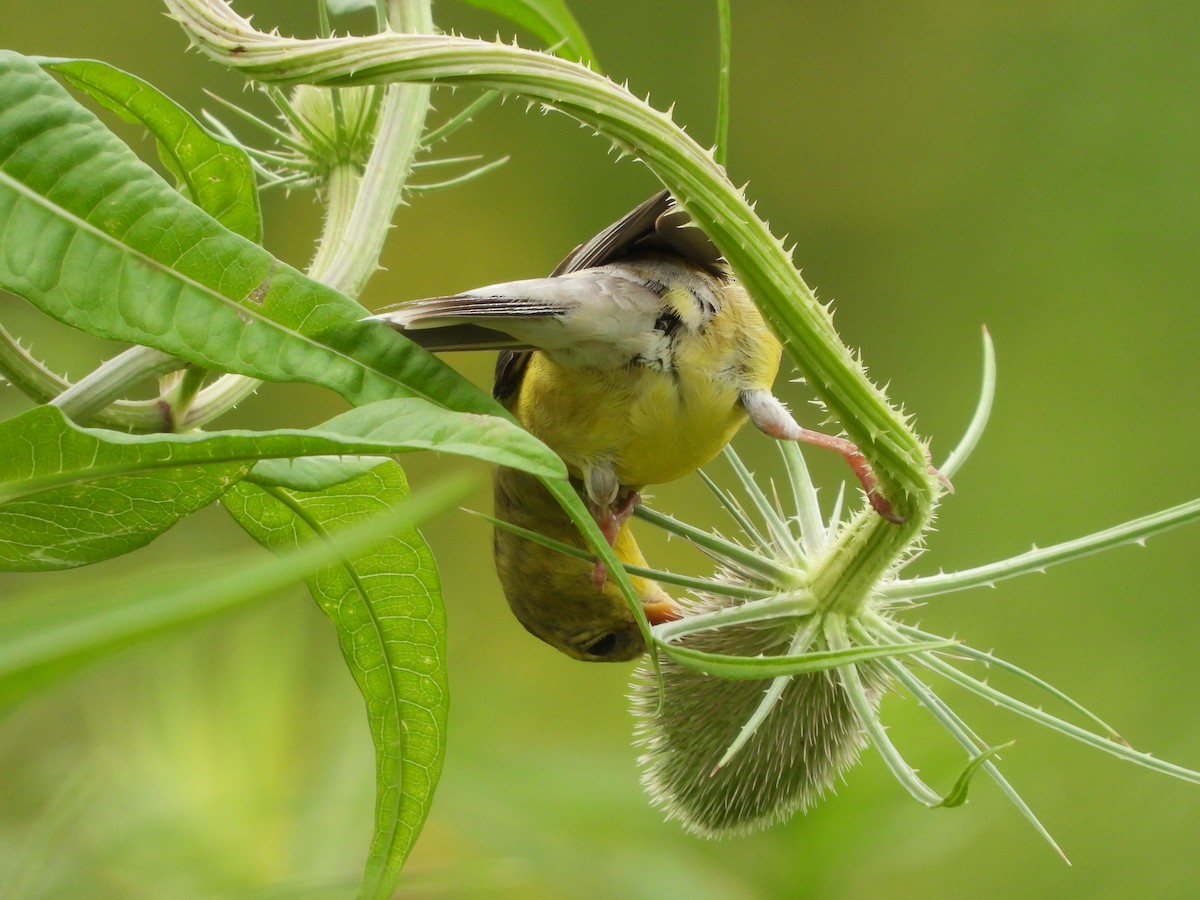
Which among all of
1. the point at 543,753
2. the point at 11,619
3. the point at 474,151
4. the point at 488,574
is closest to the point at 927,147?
the point at 474,151

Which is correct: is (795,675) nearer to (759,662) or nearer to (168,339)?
(759,662)

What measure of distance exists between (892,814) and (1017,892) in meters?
0.85

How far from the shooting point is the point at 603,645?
1.37 m

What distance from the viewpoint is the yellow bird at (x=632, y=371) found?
3.69 ft

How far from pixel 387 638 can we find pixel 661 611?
1.68 feet

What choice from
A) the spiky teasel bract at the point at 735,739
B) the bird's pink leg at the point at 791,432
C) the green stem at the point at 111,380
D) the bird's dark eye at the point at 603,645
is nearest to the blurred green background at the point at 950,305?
the bird's dark eye at the point at 603,645

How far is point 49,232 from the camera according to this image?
2.13ft

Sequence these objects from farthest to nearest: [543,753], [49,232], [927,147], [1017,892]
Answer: [927,147] < [1017,892] < [543,753] < [49,232]

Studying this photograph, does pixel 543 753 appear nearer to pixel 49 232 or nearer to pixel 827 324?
pixel 827 324

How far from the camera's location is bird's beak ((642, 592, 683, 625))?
129cm

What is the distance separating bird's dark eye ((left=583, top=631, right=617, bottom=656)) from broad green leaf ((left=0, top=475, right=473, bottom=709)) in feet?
3.38

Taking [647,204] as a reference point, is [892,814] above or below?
below

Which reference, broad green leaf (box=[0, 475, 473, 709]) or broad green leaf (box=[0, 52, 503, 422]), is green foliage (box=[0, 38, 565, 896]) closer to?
broad green leaf (box=[0, 52, 503, 422])

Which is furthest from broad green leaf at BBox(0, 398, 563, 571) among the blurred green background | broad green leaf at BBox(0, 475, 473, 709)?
the blurred green background
